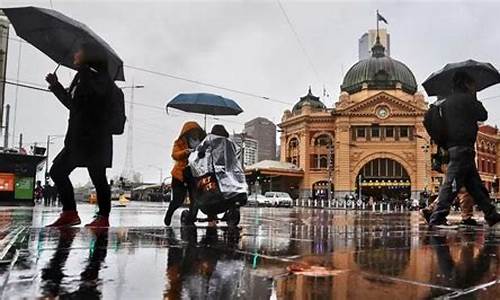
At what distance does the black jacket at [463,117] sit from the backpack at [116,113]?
498cm

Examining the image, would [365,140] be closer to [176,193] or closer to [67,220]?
[176,193]

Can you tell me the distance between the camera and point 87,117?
6.11m

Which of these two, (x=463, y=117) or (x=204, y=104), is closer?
(x=463, y=117)

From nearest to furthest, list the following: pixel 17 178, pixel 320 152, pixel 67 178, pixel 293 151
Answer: pixel 67 178
pixel 17 178
pixel 320 152
pixel 293 151

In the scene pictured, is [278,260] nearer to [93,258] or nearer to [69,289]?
[93,258]

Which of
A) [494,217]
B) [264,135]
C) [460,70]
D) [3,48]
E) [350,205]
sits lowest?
[494,217]

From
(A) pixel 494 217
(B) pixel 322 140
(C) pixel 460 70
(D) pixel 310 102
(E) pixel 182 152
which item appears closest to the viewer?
(A) pixel 494 217

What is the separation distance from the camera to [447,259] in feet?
13.0

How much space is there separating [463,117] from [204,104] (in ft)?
16.1

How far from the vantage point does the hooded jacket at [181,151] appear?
791cm

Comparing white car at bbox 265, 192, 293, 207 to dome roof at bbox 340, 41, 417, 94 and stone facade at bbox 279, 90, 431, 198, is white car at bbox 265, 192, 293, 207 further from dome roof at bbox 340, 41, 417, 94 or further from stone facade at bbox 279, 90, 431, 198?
dome roof at bbox 340, 41, 417, 94

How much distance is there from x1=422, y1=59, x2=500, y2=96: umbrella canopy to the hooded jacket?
4.34 metres

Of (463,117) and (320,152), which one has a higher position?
(320,152)

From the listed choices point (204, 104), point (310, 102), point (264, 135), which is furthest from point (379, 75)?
point (204, 104)
